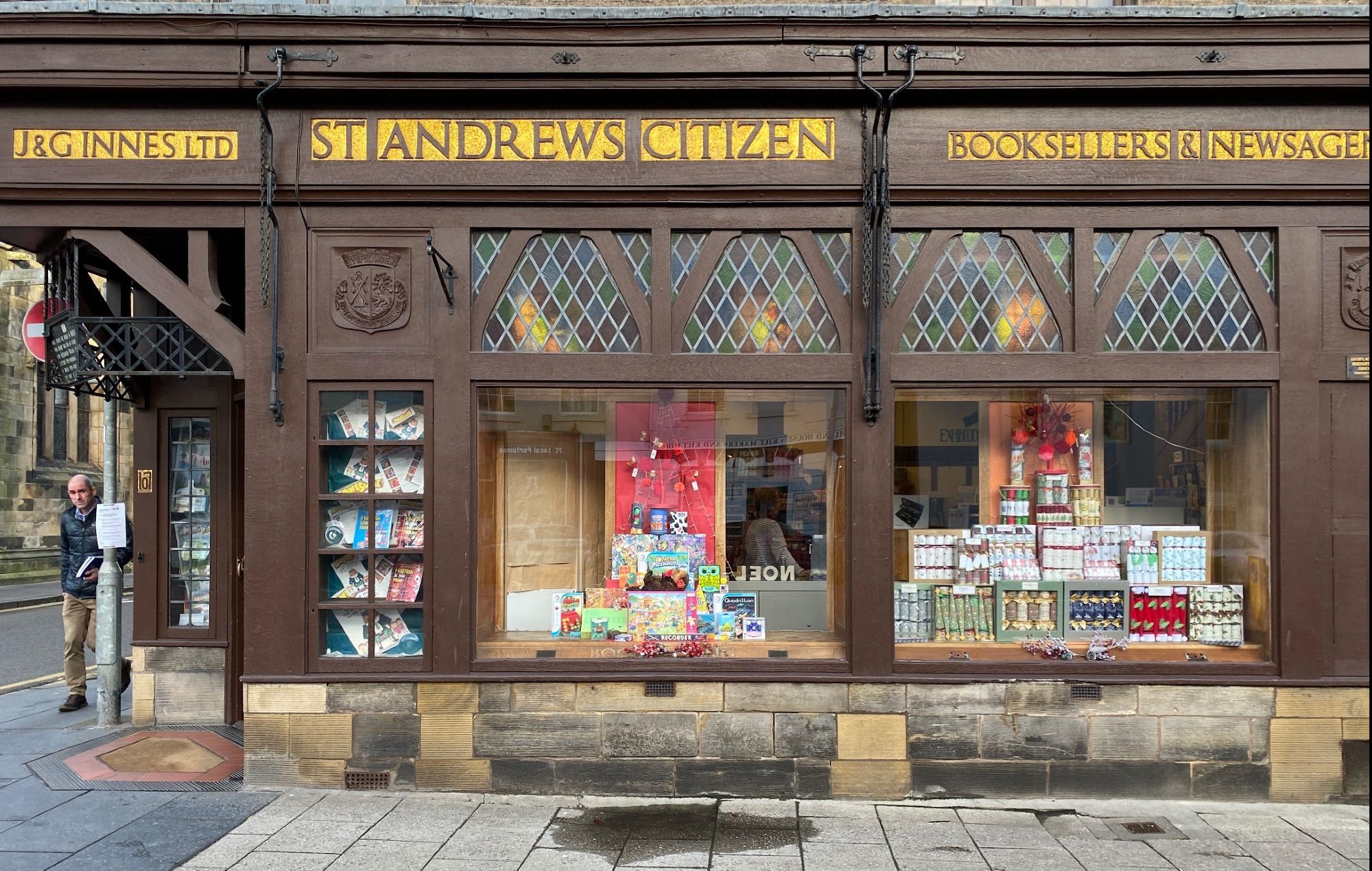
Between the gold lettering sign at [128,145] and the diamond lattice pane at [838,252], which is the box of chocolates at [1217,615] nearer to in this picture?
the diamond lattice pane at [838,252]

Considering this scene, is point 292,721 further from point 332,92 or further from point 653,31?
point 653,31

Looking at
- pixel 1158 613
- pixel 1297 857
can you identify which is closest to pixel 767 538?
pixel 1158 613

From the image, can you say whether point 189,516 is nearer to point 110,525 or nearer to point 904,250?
point 110,525

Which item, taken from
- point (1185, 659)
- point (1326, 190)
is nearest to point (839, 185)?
point (1326, 190)

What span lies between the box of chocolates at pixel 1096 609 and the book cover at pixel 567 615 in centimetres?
350

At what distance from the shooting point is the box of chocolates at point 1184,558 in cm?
612

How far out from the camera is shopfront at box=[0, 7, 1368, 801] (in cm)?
554

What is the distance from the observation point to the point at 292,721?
18.5 feet

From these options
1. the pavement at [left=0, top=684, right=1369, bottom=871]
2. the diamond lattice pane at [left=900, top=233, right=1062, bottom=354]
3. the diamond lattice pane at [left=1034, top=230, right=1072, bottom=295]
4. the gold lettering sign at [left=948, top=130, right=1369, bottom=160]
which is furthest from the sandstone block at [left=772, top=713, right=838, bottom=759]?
the gold lettering sign at [left=948, top=130, right=1369, bottom=160]

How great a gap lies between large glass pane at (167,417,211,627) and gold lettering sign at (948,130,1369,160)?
252 inches

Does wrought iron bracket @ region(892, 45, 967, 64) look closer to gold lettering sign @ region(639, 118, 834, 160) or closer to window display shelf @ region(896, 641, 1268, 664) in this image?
gold lettering sign @ region(639, 118, 834, 160)

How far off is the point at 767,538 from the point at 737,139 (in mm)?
2872

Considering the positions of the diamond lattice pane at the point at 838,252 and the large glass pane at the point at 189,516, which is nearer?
the diamond lattice pane at the point at 838,252

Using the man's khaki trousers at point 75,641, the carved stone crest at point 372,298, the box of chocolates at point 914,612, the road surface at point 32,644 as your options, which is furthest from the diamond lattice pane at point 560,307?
the road surface at point 32,644
